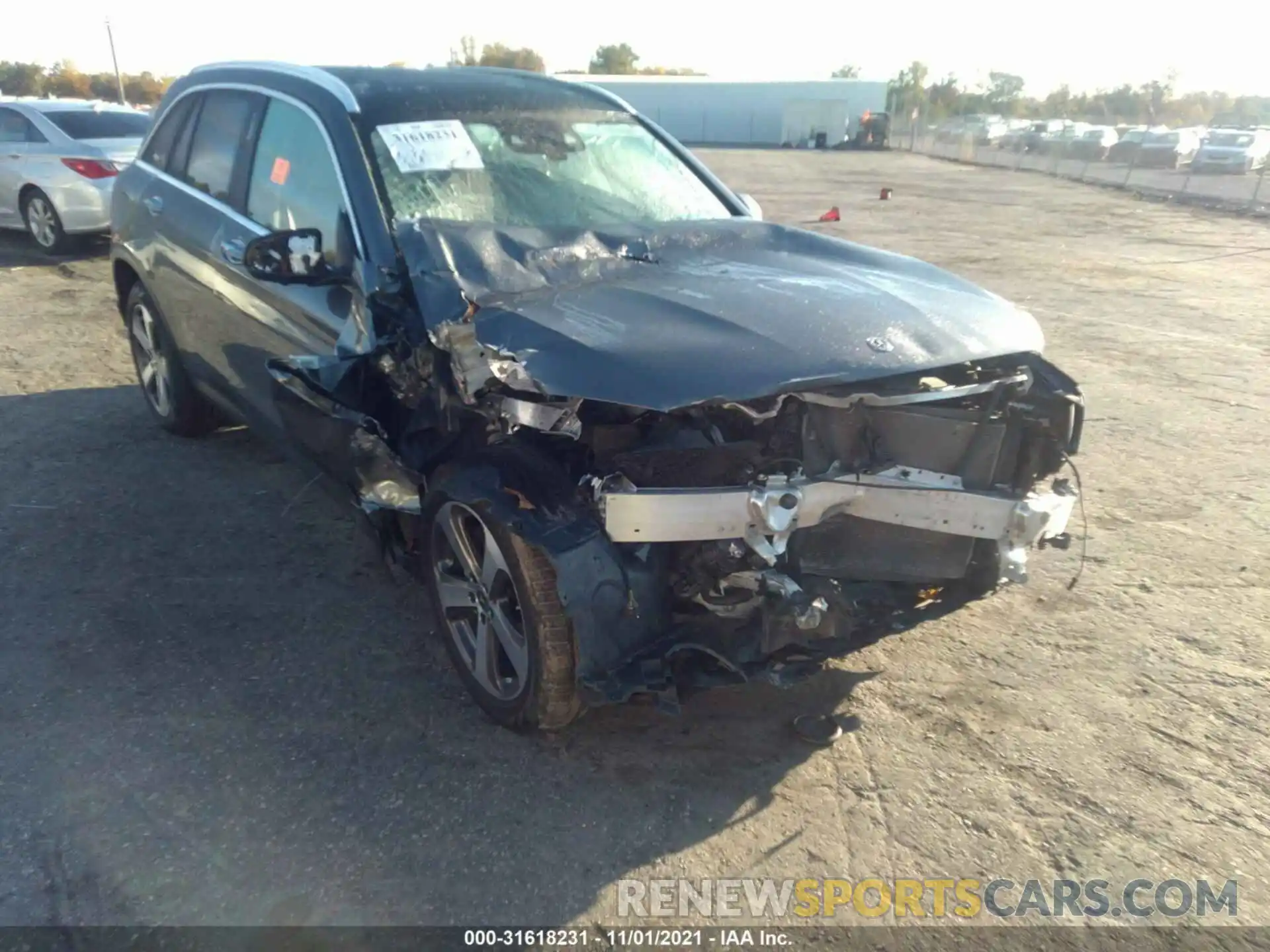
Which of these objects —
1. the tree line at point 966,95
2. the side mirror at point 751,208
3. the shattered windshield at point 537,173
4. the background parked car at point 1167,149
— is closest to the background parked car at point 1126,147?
the background parked car at point 1167,149

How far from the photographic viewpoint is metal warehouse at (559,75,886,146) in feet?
195

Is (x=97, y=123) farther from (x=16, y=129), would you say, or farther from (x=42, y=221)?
(x=42, y=221)

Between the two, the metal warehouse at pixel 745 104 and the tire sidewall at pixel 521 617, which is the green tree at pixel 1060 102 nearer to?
the metal warehouse at pixel 745 104

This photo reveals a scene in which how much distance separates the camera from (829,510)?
2.80 meters

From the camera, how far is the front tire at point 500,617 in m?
2.93

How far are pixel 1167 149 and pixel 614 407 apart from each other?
35.5 metres

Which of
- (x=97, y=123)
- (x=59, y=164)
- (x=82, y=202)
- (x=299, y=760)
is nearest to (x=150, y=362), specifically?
(x=299, y=760)

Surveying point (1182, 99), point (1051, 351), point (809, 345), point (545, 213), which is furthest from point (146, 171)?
point (1182, 99)

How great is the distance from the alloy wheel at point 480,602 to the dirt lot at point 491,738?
0.19m

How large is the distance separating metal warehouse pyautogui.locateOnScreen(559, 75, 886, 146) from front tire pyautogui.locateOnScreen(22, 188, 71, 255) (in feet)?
169

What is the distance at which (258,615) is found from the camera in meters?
3.98

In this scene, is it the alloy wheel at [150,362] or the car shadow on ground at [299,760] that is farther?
the alloy wheel at [150,362]

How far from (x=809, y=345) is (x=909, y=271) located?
4.00 ft

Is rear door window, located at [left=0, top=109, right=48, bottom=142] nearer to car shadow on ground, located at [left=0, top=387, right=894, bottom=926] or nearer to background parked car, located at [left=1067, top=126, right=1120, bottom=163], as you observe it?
car shadow on ground, located at [left=0, top=387, right=894, bottom=926]
